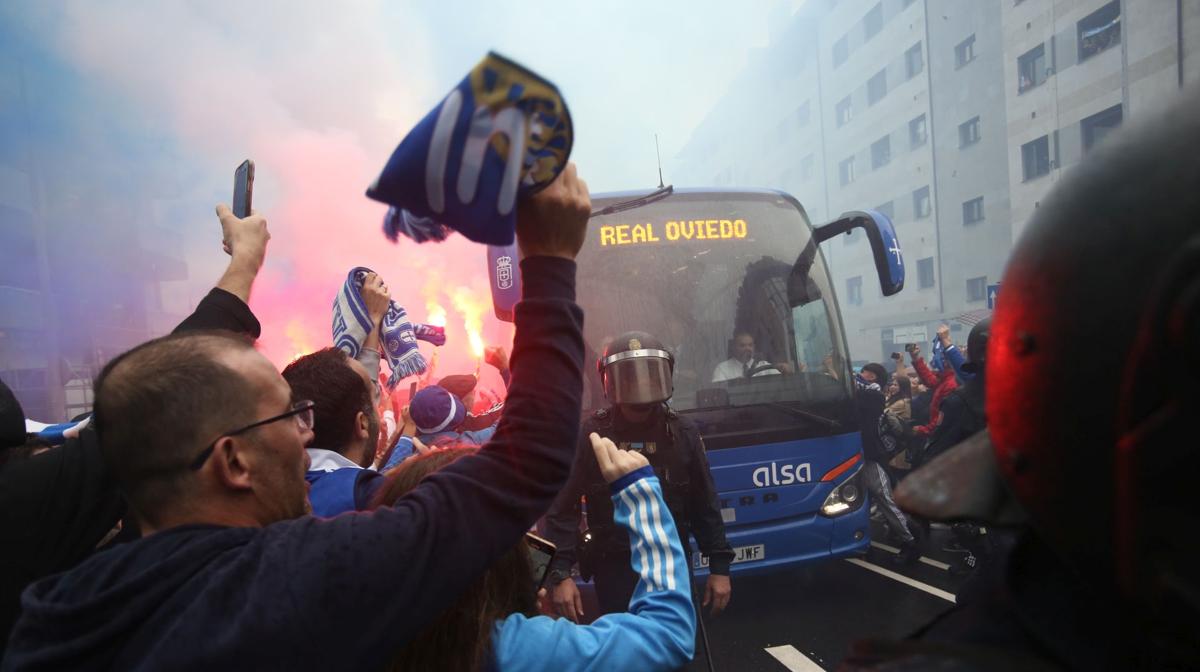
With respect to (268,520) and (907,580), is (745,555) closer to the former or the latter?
(907,580)

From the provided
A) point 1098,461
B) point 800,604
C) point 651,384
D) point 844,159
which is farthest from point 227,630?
point 844,159

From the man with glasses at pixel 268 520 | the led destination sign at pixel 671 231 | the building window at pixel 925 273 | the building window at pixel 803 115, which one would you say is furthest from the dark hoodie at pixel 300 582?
the building window at pixel 803 115

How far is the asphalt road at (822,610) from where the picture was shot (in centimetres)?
414

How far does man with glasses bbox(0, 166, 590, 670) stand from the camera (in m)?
0.86

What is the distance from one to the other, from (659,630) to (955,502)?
33.3 inches

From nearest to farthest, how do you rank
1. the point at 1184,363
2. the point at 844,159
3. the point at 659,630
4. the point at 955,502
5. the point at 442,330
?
1. the point at 1184,363
2. the point at 955,502
3. the point at 659,630
4. the point at 442,330
5. the point at 844,159

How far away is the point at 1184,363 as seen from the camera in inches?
22.0

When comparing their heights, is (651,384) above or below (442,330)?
below

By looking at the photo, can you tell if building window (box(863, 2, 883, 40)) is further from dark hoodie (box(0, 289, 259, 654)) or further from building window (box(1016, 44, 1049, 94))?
dark hoodie (box(0, 289, 259, 654))

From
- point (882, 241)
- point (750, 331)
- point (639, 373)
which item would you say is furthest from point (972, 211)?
point (639, 373)

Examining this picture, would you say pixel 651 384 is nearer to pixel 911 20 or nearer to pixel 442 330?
pixel 442 330

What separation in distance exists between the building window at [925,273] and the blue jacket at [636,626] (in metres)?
28.5

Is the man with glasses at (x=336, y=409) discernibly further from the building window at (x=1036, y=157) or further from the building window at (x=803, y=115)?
the building window at (x=803, y=115)

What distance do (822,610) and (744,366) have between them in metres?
1.87
